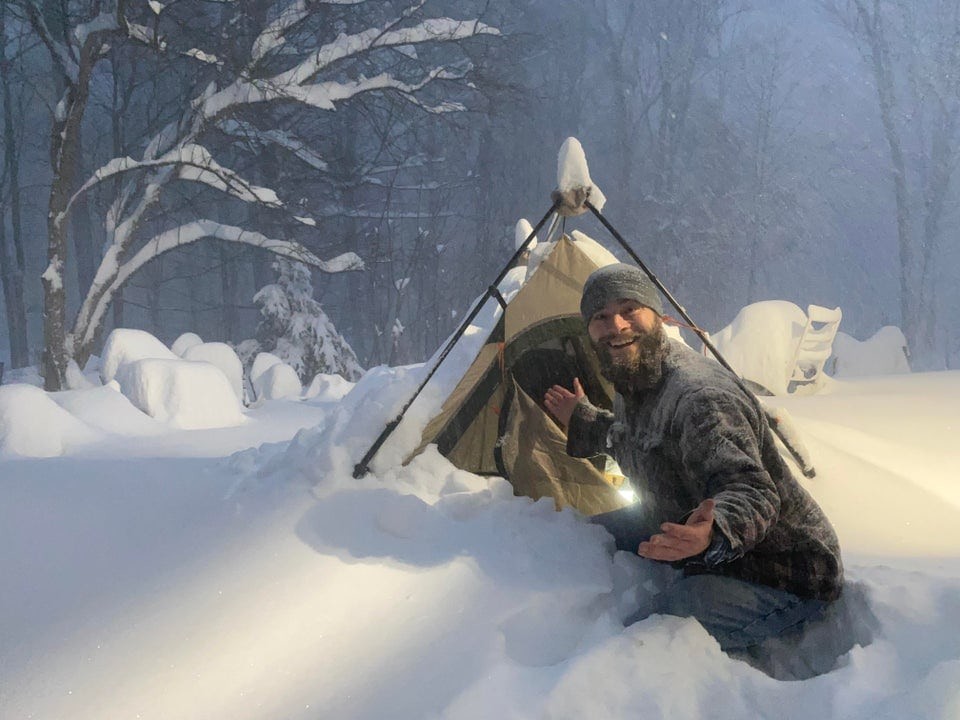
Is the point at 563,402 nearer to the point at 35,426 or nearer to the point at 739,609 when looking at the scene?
the point at 739,609

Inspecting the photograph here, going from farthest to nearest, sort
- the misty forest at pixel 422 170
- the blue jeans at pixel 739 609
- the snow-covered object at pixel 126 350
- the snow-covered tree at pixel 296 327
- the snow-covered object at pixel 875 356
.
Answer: the snow-covered tree at pixel 296 327 → the snow-covered object at pixel 875 356 → the misty forest at pixel 422 170 → the snow-covered object at pixel 126 350 → the blue jeans at pixel 739 609

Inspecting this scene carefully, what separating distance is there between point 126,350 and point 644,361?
24.6ft

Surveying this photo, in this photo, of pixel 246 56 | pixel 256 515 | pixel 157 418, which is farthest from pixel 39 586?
pixel 246 56

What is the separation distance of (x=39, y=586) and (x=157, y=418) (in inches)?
159

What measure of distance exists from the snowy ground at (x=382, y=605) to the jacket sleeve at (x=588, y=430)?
1.17 feet

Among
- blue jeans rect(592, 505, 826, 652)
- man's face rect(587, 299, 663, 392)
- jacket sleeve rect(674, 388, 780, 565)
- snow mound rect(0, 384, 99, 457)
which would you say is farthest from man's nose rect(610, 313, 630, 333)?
snow mound rect(0, 384, 99, 457)

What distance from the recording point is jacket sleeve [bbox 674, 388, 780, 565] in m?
1.65

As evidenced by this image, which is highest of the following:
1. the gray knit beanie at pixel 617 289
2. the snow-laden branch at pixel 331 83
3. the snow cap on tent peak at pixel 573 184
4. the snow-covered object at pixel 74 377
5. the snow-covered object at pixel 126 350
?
the snow-laden branch at pixel 331 83

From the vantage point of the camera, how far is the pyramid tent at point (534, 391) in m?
3.38

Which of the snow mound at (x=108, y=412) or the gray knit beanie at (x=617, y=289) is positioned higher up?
the gray knit beanie at (x=617, y=289)

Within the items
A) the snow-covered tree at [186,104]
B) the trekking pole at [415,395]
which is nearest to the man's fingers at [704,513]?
the trekking pole at [415,395]

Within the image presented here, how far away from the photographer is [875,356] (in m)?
13.6

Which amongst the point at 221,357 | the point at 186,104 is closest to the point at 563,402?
the point at 221,357

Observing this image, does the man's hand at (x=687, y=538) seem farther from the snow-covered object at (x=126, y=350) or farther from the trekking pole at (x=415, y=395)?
the snow-covered object at (x=126, y=350)
